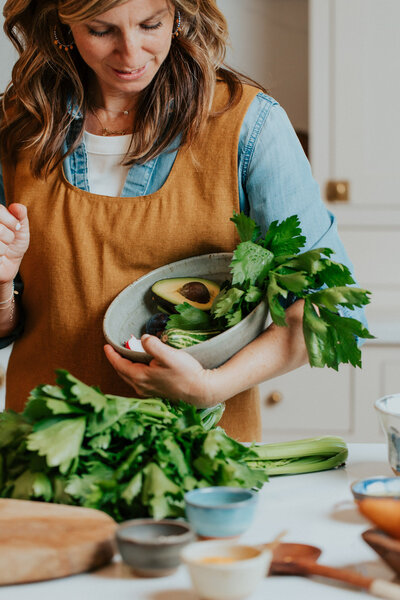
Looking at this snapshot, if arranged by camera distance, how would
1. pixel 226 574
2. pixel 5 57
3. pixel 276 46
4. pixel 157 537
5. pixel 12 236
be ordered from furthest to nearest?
pixel 5 57 → pixel 276 46 → pixel 12 236 → pixel 157 537 → pixel 226 574

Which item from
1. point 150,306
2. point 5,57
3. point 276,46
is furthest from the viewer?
point 5,57

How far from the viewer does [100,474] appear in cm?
100

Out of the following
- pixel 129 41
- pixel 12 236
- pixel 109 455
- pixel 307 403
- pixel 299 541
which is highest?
pixel 129 41

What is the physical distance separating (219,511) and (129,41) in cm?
86

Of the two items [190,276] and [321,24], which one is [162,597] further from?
[321,24]

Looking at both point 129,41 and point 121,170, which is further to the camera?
point 121,170

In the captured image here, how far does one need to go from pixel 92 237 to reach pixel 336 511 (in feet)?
2.51

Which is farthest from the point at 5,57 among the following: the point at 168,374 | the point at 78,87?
the point at 168,374

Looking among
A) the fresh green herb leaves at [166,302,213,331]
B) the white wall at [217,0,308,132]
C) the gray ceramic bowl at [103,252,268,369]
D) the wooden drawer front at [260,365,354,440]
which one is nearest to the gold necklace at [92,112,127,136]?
the gray ceramic bowl at [103,252,268,369]

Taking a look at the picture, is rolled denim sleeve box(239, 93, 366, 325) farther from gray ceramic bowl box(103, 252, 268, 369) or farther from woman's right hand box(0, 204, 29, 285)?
woman's right hand box(0, 204, 29, 285)

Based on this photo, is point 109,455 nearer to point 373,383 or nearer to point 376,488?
point 376,488

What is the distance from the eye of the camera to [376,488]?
105 cm

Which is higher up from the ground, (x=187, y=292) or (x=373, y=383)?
(x=187, y=292)

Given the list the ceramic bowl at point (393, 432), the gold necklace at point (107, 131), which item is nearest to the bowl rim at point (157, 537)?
the ceramic bowl at point (393, 432)
